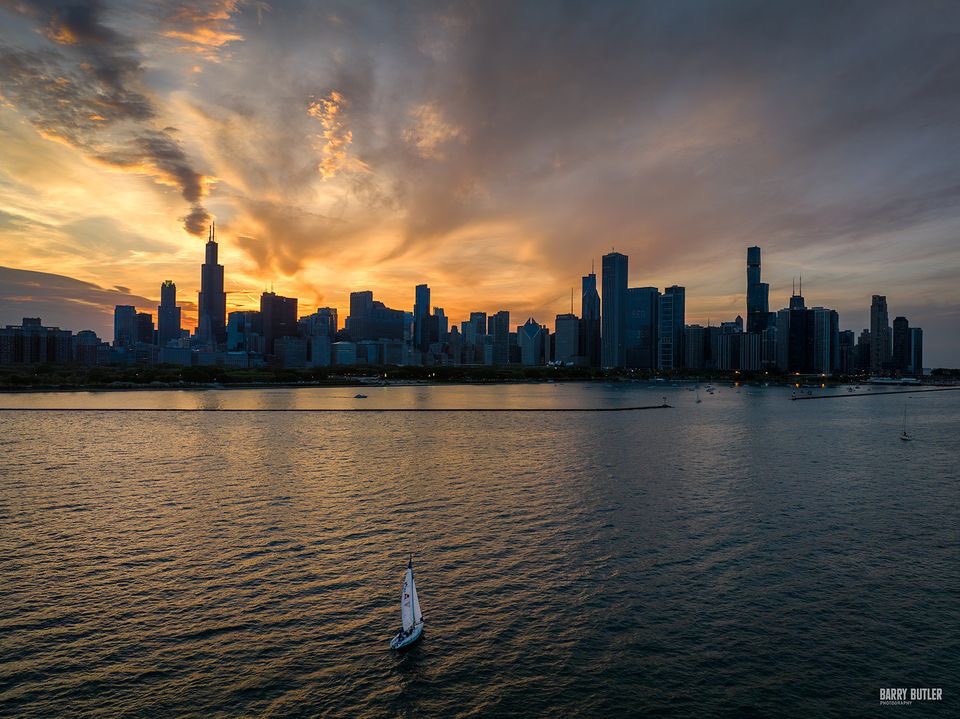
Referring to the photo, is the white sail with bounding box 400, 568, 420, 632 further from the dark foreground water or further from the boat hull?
the dark foreground water

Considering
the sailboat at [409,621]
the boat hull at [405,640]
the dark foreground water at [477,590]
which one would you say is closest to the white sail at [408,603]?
the sailboat at [409,621]

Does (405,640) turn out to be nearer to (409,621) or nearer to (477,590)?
(409,621)

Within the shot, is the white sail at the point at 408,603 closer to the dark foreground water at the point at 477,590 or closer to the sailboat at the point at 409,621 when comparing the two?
the sailboat at the point at 409,621

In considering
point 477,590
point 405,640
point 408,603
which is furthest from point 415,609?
point 477,590

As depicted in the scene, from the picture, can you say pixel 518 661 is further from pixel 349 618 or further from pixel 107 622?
pixel 107 622

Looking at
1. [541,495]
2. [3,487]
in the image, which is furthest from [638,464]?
[3,487]

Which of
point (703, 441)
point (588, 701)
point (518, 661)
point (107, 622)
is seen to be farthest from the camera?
point (703, 441)

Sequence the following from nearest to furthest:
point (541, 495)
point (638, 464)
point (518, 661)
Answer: point (518, 661) < point (541, 495) < point (638, 464)
